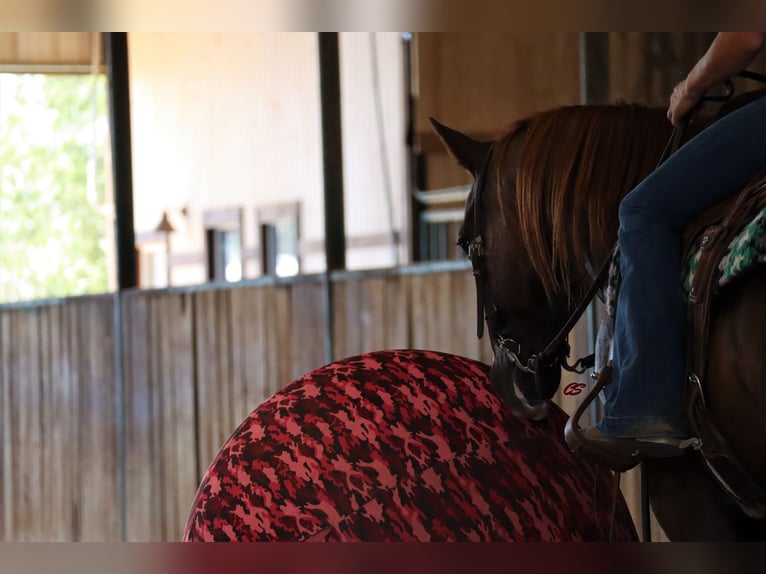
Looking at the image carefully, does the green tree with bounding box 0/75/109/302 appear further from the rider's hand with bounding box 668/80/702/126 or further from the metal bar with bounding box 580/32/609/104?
the rider's hand with bounding box 668/80/702/126

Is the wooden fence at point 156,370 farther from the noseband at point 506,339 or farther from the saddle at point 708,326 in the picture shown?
the saddle at point 708,326

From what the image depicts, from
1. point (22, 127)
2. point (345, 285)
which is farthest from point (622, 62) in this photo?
point (22, 127)

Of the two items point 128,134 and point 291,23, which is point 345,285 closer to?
point 128,134

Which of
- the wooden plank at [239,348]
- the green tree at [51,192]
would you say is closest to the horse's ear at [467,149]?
the wooden plank at [239,348]

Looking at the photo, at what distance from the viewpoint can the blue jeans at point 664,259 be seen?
4.15 ft

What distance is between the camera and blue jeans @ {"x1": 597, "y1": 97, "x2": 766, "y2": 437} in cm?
127

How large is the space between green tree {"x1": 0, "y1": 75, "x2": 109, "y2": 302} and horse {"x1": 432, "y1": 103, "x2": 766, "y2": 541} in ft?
31.0

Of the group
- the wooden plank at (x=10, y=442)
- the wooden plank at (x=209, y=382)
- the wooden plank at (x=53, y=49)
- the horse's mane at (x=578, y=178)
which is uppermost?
the wooden plank at (x=53, y=49)

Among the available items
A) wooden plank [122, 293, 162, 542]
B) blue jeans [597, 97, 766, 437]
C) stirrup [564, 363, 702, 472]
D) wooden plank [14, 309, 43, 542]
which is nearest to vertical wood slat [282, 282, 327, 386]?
wooden plank [122, 293, 162, 542]

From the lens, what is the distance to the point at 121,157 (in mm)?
5418

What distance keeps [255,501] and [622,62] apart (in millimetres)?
2169

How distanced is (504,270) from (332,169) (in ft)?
8.09

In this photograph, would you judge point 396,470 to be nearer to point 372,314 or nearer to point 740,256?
point 740,256

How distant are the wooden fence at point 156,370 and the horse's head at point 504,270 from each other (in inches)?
53.7
